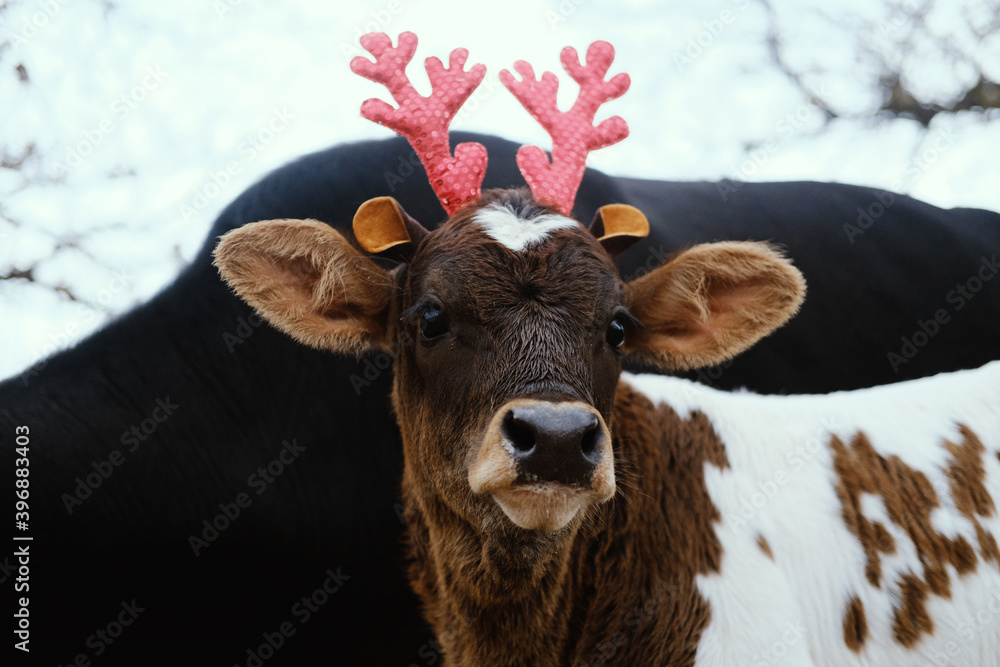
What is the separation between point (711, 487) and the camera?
115 inches

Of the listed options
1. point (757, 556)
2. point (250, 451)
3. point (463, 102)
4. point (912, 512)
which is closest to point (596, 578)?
point (757, 556)

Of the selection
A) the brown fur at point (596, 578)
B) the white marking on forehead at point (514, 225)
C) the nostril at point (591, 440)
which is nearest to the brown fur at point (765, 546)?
the brown fur at point (596, 578)

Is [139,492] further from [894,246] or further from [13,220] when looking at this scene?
[894,246]

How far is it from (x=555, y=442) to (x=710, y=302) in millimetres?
1362

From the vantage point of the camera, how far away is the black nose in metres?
2.08

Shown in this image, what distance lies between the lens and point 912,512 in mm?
3021

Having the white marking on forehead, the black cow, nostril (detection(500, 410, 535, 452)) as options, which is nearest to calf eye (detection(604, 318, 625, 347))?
the white marking on forehead

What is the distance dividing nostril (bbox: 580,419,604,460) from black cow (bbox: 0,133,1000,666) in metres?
2.21

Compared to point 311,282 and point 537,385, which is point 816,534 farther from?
point 311,282

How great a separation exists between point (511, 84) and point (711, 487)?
1741 mm

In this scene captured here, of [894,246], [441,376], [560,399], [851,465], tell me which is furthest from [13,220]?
[894,246]

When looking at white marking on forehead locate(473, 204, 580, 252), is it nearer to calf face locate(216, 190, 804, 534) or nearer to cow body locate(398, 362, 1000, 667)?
calf face locate(216, 190, 804, 534)

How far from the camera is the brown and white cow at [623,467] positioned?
248 centimetres

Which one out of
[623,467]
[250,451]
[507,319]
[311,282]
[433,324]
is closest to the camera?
[507,319]
